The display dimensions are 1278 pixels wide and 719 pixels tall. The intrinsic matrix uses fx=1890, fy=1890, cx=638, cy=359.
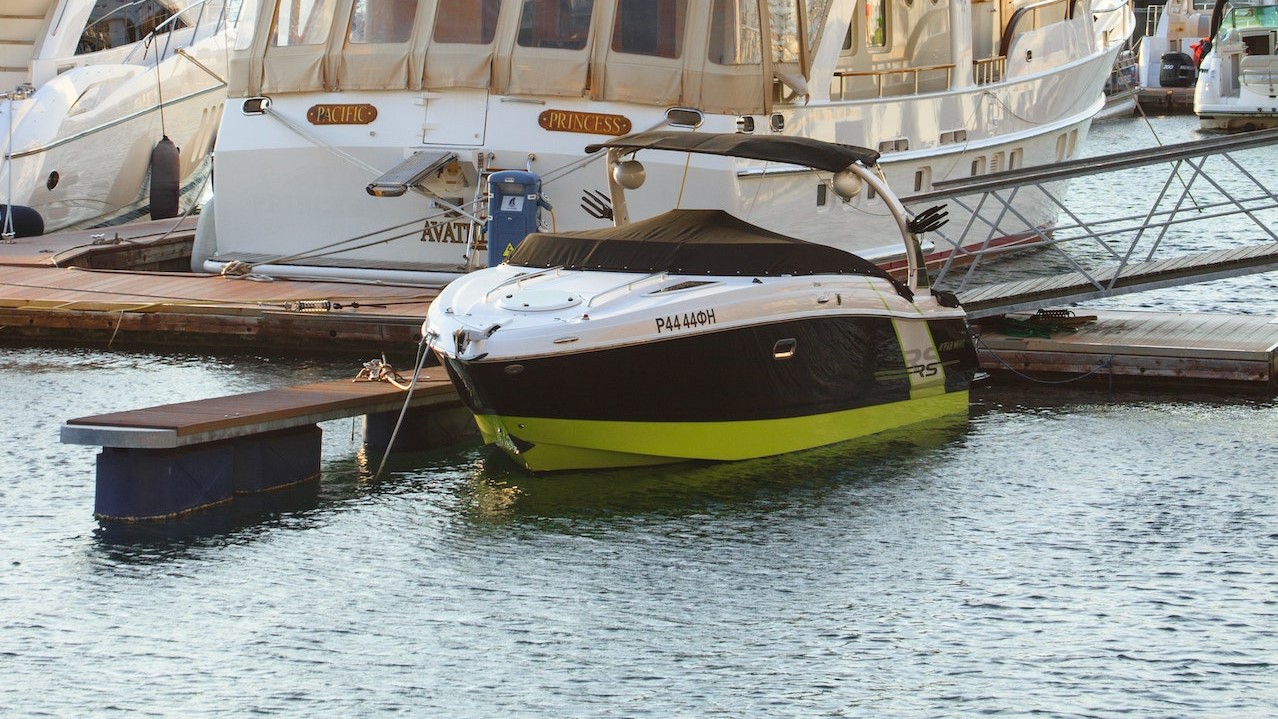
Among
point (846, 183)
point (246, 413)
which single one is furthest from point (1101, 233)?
point (246, 413)

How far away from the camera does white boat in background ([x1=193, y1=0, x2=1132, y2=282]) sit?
60.0 feet

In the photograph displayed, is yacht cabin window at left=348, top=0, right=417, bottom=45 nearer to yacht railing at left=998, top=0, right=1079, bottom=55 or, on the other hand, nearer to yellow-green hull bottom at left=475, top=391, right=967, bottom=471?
yellow-green hull bottom at left=475, top=391, right=967, bottom=471

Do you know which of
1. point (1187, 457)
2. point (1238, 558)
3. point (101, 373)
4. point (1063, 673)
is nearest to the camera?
point (1063, 673)

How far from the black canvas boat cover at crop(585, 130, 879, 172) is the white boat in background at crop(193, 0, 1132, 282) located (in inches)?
119

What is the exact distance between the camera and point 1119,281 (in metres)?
16.3

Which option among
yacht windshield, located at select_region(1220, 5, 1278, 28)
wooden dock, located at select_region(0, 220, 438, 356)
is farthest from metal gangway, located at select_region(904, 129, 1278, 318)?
yacht windshield, located at select_region(1220, 5, 1278, 28)

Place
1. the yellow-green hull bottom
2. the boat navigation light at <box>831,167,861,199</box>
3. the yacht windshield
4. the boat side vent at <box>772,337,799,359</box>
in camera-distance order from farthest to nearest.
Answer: the yacht windshield, the boat navigation light at <box>831,167,861,199</box>, the boat side vent at <box>772,337,799,359</box>, the yellow-green hull bottom

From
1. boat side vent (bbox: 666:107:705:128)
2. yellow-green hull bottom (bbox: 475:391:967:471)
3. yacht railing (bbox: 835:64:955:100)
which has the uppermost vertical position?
yacht railing (bbox: 835:64:955:100)

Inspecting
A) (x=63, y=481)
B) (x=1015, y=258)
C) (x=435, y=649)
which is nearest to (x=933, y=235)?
Result: (x=1015, y=258)

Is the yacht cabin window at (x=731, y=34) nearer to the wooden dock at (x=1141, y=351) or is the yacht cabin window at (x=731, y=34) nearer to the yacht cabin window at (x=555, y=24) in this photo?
the yacht cabin window at (x=555, y=24)

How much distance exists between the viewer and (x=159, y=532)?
11.7m

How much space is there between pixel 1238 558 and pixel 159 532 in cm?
660

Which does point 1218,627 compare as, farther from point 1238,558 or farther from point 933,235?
point 933,235

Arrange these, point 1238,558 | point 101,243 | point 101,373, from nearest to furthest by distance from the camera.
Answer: point 1238,558
point 101,373
point 101,243
